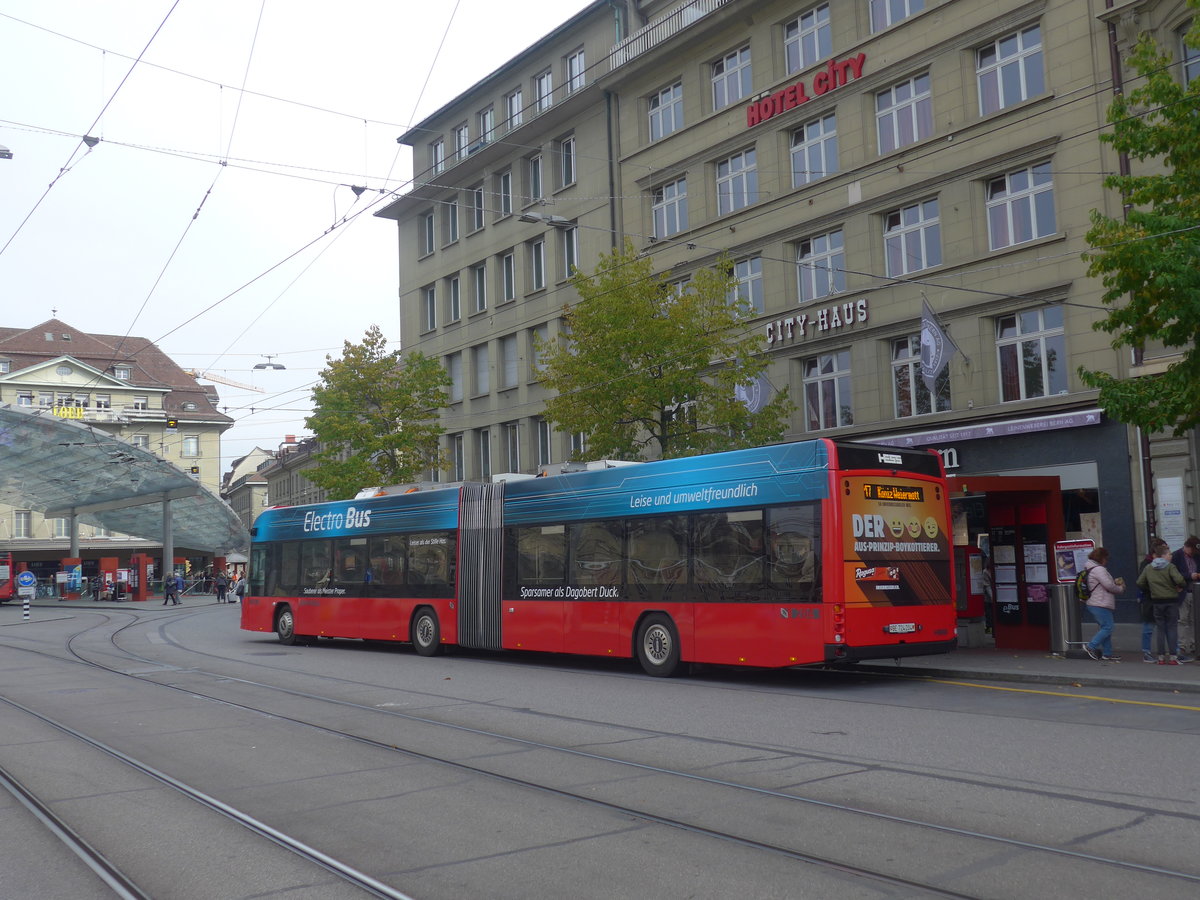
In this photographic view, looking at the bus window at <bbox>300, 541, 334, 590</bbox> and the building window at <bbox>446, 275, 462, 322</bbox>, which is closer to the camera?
the bus window at <bbox>300, 541, 334, 590</bbox>

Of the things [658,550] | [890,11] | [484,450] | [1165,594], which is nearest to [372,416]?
[484,450]

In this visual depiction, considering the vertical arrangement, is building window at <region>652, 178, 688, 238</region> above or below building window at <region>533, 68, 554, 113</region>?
below

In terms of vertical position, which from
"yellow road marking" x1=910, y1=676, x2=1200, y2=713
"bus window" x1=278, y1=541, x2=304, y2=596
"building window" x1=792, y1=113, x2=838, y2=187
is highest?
"building window" x1=792, y1=113, x2=838, y2=187

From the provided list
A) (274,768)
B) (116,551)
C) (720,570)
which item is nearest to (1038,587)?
(720,570)

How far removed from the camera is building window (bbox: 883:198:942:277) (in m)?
24.9

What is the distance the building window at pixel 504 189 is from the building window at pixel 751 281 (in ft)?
40.6

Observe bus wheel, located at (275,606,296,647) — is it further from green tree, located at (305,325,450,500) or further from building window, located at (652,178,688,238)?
building window, located at (652,178,688,238)

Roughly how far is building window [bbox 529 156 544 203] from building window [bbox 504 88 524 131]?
4.59ft

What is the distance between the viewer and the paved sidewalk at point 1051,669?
13653 mm

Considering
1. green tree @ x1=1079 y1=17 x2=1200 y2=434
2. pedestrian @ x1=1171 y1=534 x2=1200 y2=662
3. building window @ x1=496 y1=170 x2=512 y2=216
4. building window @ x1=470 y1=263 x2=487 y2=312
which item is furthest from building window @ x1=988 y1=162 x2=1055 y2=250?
building window @ x1=470 y1=263 x2=487 y2=312

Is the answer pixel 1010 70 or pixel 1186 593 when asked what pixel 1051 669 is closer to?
pixel 1186 593

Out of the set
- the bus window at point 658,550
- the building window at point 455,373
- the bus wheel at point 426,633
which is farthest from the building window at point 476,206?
the bus window at point 658,550

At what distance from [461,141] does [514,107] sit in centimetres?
370

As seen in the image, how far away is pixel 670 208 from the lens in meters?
A: 32.2
